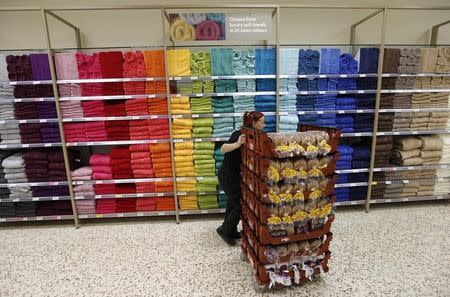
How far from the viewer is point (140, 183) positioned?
11.8 ft

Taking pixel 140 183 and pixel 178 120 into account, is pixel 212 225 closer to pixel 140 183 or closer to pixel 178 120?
pixel 140 183

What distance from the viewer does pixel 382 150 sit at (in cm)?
377

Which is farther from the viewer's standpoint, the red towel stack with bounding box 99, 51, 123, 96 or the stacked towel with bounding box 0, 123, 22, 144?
the stacked towel with bounding box 0, 123, 22, 144

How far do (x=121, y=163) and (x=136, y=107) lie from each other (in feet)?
2.59

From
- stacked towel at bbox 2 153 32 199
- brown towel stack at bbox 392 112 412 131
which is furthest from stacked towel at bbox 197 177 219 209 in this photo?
brown towel stack at bbox 392 112 412 131

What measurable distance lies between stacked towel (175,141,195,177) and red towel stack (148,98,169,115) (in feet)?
1.60

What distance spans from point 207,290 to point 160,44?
3.33 metres

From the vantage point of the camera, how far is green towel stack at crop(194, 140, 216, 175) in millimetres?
3518

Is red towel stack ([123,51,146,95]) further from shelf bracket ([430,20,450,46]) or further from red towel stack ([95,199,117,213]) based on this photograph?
shelf bracket ([430,20,450,46])

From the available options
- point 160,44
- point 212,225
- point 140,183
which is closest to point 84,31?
point 160,44

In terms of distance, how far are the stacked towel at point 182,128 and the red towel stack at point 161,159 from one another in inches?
8.0

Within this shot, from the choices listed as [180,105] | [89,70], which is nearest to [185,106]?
[180,105]

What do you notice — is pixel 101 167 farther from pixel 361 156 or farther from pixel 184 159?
pixel 361 156

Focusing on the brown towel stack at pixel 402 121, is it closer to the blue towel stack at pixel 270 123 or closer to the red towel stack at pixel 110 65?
the blue towel stack at pixel 270 123
